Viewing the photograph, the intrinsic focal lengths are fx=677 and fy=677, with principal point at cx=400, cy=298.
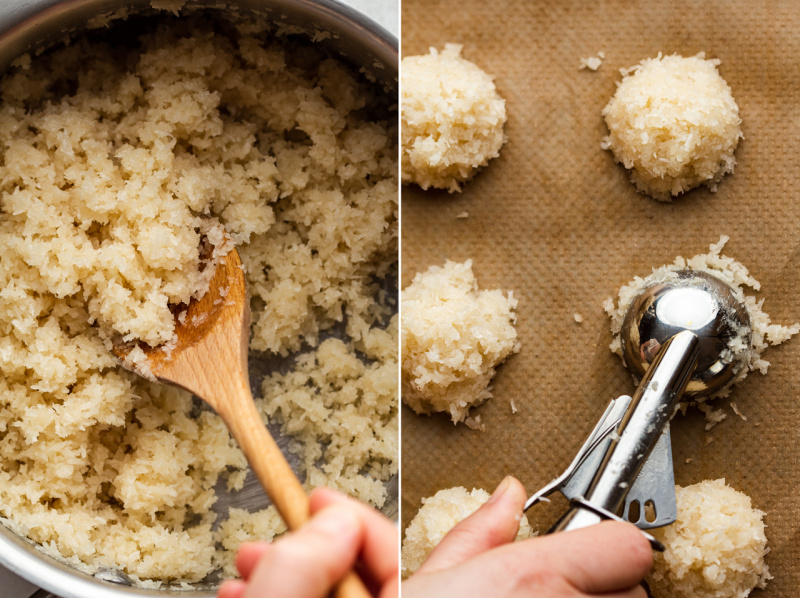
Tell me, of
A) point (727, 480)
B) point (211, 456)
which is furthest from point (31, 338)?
point (727, 480)

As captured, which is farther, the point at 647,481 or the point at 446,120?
the point at 446,120

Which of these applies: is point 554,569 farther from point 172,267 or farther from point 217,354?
point 172,267

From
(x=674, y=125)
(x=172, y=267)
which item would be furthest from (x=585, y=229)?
(x=172, y=267)

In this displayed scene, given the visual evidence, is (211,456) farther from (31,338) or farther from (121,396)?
(31,338)

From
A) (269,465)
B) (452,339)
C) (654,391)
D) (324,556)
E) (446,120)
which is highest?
(446,120)

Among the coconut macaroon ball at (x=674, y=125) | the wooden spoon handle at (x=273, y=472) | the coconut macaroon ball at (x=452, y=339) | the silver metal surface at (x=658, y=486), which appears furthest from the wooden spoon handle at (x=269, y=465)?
the coconut macaroon ball at (x=674, y=125)

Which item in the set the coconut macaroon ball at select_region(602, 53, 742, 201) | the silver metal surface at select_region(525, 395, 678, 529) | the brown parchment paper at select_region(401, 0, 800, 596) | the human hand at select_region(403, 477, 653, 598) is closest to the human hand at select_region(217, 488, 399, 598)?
the human hand at select_region(403, 477, 653, 598)
